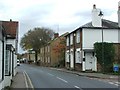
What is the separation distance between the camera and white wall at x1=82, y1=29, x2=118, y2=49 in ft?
144

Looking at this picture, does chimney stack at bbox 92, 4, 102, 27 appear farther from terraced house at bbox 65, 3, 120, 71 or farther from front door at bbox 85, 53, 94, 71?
front door at bbox 85, 53, 94, 71

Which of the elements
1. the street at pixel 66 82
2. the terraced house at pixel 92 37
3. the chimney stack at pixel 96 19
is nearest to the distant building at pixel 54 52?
the terraced house at pixel 92 37

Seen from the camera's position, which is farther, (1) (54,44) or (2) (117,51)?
(1) (54,44)

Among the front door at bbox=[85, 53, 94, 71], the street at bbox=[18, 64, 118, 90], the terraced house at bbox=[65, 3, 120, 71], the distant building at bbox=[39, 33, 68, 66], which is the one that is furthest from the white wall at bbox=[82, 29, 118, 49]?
the distant building at bbox=[39, 33, 68, 66]

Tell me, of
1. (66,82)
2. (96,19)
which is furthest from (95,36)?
(66,82)

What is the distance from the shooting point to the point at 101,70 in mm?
41812

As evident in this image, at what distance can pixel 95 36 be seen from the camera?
43781mm

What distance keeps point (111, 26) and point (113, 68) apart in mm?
7561

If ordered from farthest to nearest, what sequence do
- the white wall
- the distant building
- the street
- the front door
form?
the distant building, the white wall, the front door, the street

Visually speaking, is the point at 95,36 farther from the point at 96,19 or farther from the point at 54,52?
the point at 54,52

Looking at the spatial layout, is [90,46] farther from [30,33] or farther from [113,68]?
[30,33]

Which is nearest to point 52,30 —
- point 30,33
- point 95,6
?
point 30,33

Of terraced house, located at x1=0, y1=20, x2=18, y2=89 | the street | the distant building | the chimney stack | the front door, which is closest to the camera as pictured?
terraced house, located at x1=0, y1=20, x2=18, y2=89

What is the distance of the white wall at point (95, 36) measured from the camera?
43.8m
